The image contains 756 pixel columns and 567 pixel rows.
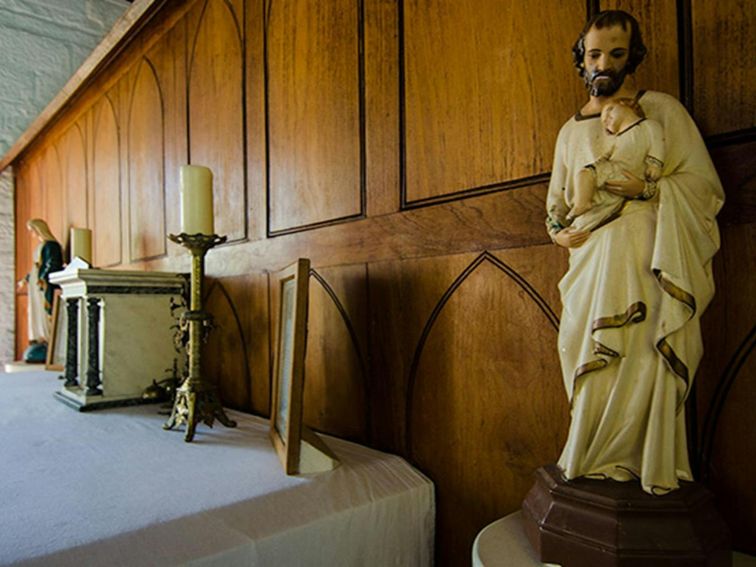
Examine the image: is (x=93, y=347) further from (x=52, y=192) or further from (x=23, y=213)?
(x=23, y=213)

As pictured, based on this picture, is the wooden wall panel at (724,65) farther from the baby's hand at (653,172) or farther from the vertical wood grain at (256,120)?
the vertical wood grain at (256,120)

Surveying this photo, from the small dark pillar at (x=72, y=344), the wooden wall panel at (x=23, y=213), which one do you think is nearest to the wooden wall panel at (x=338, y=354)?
the small dark pillar at (x=72, y=344)

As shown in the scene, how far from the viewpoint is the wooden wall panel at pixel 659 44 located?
0.77 metres

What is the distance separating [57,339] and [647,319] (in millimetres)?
2662

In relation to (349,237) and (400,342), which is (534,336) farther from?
(349,237)

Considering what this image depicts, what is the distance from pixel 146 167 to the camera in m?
2.42

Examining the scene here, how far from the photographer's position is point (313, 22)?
4.69 feet

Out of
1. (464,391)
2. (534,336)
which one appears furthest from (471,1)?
(464,391)

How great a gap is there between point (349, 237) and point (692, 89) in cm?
78

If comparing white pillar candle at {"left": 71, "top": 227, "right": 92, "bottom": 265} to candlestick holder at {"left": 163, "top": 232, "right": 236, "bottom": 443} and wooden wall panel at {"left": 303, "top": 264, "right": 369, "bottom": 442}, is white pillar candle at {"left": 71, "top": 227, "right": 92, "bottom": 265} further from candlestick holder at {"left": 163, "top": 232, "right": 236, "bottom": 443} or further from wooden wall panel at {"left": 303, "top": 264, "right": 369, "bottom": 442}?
wooden wall panel at {"left": 303, "top": 264, "right": 369, "bottom": 442}

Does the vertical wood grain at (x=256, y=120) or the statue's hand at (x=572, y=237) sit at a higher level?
the vertical wood grain at (x=256, y=120)

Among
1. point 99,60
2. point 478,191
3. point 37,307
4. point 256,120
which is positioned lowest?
point 37,307

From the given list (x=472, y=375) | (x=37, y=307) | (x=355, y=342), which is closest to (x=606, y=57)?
(x=472, y=375)

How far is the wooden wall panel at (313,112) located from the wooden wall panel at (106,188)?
1530mm
